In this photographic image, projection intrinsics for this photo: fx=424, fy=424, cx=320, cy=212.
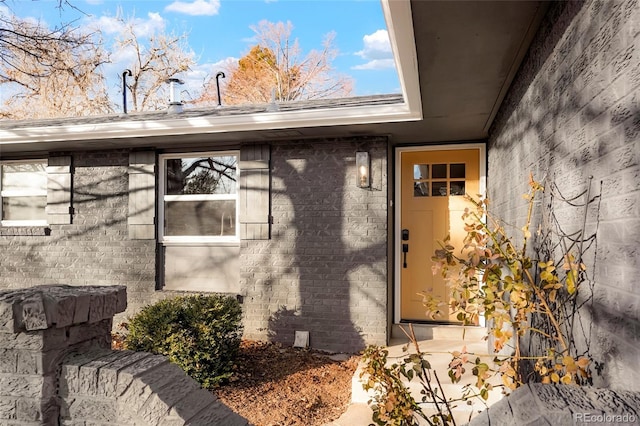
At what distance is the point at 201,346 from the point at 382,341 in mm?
2067

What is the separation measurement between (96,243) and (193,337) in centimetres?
270

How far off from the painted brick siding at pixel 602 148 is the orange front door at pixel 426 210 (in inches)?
129

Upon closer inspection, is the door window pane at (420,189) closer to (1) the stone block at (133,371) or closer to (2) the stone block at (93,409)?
(1) the stone block at (133,371)

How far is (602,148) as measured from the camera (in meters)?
1.49

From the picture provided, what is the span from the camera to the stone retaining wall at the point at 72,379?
135 centimetres

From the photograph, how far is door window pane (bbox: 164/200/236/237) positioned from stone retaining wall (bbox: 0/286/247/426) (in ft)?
13.3

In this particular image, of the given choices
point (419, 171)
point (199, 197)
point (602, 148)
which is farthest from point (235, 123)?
point (602, 148)

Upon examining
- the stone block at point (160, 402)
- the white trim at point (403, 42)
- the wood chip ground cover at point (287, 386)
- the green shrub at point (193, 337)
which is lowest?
the wood chip ground cover at point (287, 386)

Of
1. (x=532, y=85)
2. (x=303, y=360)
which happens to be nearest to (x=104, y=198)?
(x=303, y=360)

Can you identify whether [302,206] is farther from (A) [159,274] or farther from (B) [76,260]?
(B) [76,260]

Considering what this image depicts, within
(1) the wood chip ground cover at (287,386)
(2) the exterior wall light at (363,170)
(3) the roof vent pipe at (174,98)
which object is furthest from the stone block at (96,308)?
(3) the roof vent pipe at (174,98)

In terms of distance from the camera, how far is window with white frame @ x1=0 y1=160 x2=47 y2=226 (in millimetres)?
6172

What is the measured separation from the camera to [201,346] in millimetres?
4020

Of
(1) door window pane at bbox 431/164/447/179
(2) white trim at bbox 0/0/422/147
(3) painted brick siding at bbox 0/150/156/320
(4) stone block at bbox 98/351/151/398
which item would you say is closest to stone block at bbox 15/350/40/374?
(4) stone block at bbox 98/351/151/398
